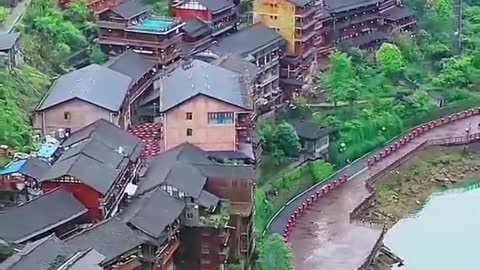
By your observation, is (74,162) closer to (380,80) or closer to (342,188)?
(342,188)

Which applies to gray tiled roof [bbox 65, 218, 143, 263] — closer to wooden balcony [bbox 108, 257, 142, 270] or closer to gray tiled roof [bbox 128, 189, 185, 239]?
wooden balcony [bbox 108, 257, 142, 270]

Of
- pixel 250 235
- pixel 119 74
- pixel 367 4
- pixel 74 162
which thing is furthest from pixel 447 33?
pixel 74 162

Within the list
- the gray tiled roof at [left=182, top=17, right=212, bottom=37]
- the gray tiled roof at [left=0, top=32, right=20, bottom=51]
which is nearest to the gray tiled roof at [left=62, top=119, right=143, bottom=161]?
the gray tiled roof at [left=0, top=32, right=20, bottom=51]

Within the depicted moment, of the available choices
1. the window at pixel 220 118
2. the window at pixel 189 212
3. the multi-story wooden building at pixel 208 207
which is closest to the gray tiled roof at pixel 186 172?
the multi-story wooden building at pixel 208 207

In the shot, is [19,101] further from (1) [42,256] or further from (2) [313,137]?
(1) [42,256]

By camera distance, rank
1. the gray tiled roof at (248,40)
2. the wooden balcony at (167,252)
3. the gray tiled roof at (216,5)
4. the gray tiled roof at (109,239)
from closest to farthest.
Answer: the gray tiled roof at (109,239) < the wooden balcony at (167,252) < the gray tiled roof at (248,40) < the gray tiled roof at (216,5)

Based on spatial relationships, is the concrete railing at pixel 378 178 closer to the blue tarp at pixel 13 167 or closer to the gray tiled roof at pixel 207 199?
the gray tiled roof at pixel 207 199
